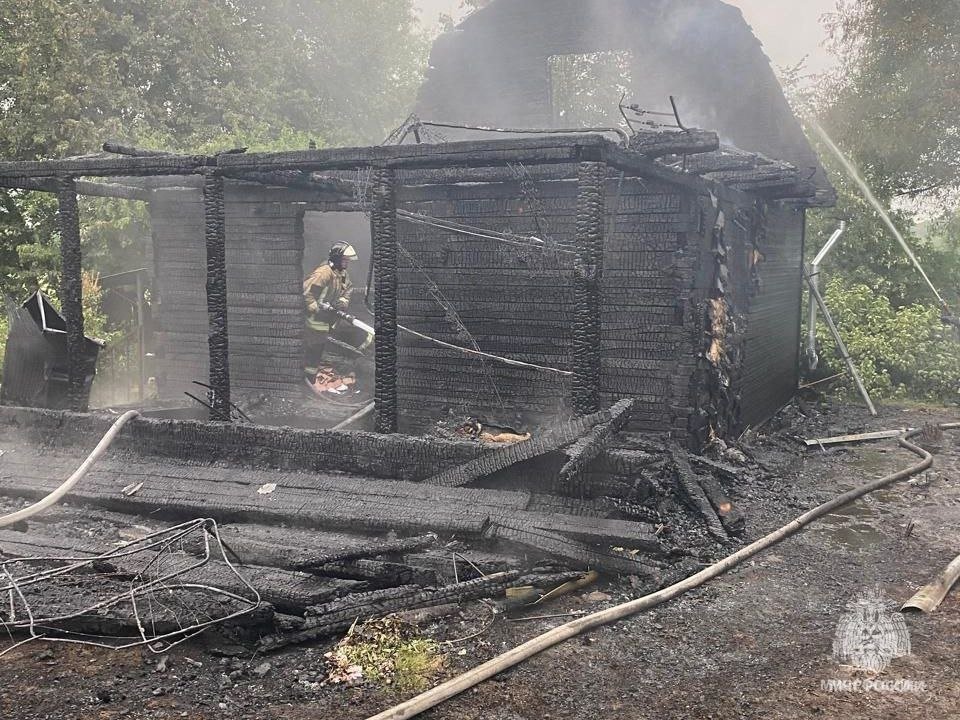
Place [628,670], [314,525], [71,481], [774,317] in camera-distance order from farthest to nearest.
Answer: [774,317]
[71,481]
[314,525]
[628,670]

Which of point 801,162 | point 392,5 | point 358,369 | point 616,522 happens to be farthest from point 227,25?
point 616,522

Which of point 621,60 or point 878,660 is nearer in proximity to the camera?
point 878,660

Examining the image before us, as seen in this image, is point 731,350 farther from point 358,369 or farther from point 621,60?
point 621,60

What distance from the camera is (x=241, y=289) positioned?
12320 mm

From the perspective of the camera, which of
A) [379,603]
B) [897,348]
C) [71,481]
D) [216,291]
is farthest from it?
[897,348]

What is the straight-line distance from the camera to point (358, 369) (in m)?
12.8

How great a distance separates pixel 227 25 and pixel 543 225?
61.0 feet

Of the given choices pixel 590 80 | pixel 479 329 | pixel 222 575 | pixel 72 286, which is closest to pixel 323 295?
pixel 479 329

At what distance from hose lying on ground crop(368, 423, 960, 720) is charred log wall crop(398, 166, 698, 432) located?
6.87 ft

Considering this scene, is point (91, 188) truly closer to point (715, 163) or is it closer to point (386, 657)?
point (715, 163)

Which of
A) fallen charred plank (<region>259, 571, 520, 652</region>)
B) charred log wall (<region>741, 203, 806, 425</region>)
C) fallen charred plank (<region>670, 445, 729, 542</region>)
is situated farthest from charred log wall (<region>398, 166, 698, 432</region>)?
fallen charred plank (<region>259, 571, 520, 652</region>)

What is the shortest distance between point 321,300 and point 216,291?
13.3 feet

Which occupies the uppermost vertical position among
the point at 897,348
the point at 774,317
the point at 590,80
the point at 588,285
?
the point at 590,80

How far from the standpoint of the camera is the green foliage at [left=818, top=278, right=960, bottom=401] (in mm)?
16328
